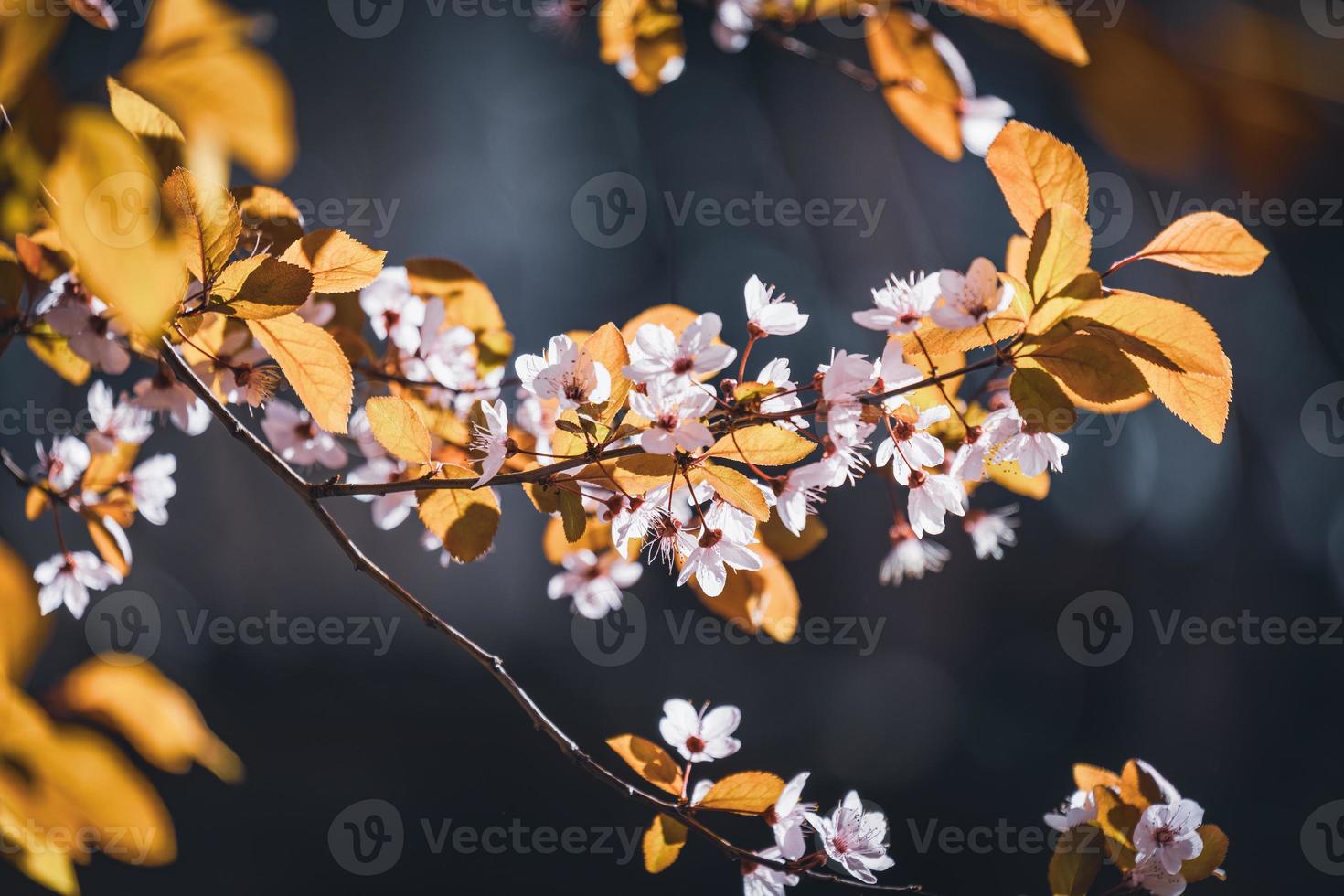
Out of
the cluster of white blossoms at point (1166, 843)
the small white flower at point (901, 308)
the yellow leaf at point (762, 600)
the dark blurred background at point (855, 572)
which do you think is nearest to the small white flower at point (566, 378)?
the small white flower at point (901, 308)

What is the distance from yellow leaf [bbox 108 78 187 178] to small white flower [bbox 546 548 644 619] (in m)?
0.45

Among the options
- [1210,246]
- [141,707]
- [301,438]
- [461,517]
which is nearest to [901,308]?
[1210,246]

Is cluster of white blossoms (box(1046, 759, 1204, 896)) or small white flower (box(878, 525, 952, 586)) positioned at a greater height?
small white flower (box(878, 525, 952, 586))

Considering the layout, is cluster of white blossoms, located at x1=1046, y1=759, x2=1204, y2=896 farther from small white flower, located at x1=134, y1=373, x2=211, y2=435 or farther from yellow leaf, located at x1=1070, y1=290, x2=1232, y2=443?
small white flower, located at x1=134, y1=373, x2=211, y2=435

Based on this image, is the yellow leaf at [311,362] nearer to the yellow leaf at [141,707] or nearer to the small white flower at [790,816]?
the yellow leaf at [141,707]

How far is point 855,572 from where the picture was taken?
2.94m

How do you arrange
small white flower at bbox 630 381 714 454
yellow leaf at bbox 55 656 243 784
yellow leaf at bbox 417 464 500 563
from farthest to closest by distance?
1. yellow leaf at bbox 417 464 500 563
2. small white flower at bbox 630 381 714 454
3. yellow leaf at bbox 55 656 243 784

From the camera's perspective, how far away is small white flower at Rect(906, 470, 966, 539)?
492mm

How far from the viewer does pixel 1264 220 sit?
2.89 metres

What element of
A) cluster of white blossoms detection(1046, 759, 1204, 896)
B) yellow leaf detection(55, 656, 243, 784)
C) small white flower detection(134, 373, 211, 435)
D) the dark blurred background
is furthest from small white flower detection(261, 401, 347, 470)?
the dark blurred background

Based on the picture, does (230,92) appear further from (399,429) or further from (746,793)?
(746,793)

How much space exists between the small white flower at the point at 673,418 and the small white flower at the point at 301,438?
0.38 meters

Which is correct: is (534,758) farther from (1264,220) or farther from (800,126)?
(1264,220)

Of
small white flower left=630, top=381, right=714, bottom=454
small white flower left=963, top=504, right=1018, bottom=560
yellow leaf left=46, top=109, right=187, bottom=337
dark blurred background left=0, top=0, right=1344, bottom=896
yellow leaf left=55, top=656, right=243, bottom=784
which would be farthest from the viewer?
dark blurred background left=0, top=0, right=1344, bottom=896
